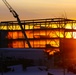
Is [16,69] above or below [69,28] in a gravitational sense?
below

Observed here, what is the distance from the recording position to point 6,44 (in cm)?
11462

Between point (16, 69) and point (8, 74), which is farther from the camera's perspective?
point (16, 69)

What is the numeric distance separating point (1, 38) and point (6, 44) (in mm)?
2683

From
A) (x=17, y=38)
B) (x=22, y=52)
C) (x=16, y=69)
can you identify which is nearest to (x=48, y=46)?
(x=17, y=38)

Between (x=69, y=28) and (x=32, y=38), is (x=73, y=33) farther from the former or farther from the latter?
(x=32, y=38)

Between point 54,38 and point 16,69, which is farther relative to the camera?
point 54,38

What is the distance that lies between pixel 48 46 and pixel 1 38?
55.5ft

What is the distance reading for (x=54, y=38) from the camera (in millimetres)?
113625

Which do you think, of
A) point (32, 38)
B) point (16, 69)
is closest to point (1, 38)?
point (32, 38)

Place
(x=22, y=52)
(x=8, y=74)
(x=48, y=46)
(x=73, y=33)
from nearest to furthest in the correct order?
(x=8, y=74)
(x=22, y=52)
(x=48, y=46)
(x=73, y=33)

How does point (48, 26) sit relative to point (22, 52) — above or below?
above

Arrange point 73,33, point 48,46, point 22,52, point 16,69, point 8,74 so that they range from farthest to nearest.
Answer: point 73,33 → point 48,46 → point 22,52 → point 16,69 → point 8,74

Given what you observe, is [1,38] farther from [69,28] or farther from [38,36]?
[69,28]

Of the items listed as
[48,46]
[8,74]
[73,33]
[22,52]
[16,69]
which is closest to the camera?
[8,74]
